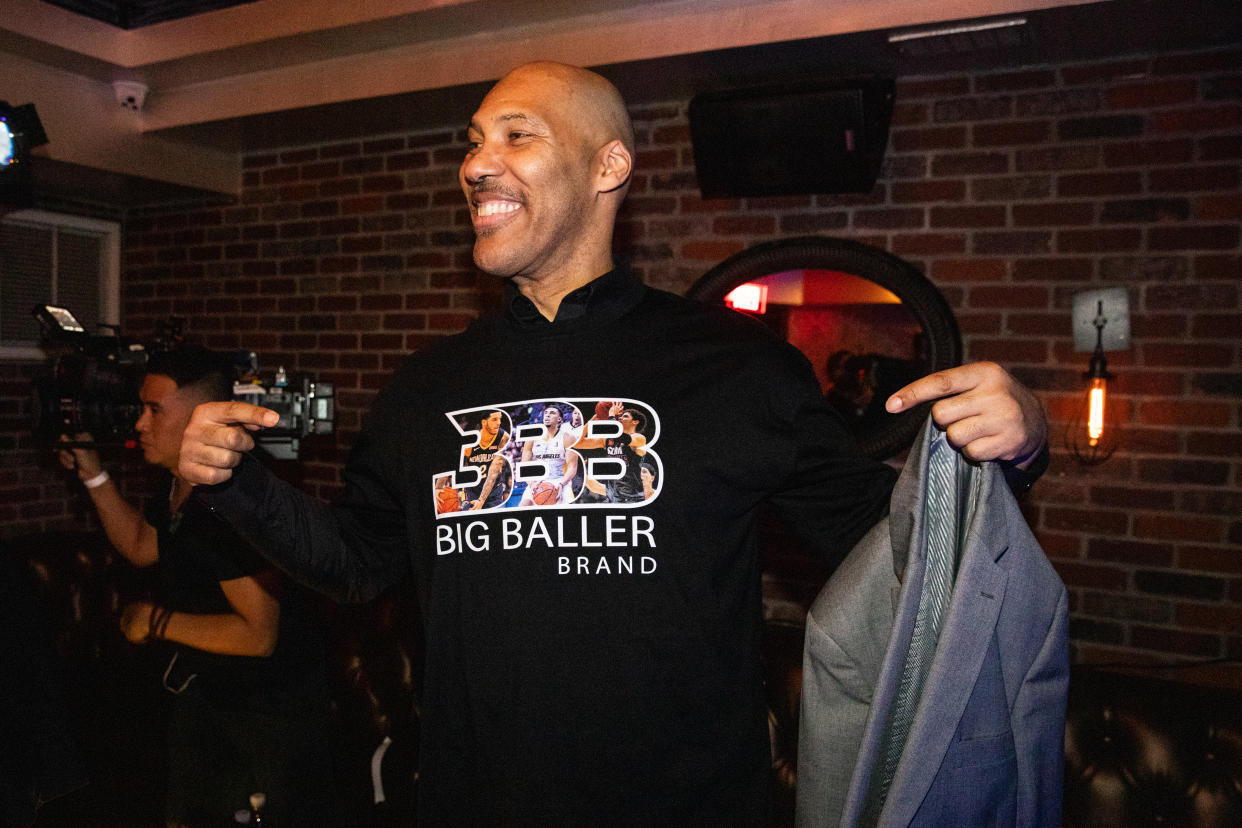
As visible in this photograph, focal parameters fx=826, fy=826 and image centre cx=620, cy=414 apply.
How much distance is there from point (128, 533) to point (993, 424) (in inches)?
102

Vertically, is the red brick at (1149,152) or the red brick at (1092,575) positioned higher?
the red brick at (1149,152)

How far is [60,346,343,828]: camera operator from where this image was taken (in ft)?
6.25

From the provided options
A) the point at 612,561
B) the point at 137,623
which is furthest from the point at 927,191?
the point at 137,623

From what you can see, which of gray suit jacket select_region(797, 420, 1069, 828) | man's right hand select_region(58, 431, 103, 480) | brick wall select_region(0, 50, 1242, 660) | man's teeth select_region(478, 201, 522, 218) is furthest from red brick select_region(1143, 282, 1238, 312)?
man's right hand select_region(58, 431, 103, 480)

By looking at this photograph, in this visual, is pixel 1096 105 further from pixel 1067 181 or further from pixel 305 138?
pixel 305 138

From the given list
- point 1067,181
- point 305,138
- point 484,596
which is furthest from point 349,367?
point 1067,181

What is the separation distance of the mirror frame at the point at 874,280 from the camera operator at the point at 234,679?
4.72ft

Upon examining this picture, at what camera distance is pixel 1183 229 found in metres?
2.34

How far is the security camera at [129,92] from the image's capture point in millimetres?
3254

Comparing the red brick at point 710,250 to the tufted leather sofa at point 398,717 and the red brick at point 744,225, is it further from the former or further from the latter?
the tufted leather sofa at point 398,717

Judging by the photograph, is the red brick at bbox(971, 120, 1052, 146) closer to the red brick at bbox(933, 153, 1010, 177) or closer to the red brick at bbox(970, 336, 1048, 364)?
the red brick at bbox(933, 153, 1010, 177)

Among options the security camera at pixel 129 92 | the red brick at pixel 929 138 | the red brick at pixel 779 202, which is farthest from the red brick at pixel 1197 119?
the security camera at pixel 129 92

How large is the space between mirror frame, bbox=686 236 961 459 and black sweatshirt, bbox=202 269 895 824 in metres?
1.23

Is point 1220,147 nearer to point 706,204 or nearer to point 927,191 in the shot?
point 927,191
